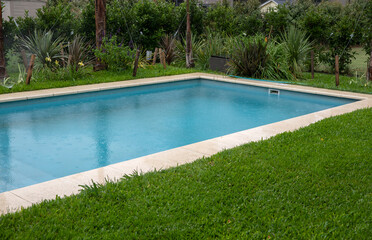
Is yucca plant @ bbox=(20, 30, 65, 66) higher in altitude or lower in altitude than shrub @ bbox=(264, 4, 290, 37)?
lower

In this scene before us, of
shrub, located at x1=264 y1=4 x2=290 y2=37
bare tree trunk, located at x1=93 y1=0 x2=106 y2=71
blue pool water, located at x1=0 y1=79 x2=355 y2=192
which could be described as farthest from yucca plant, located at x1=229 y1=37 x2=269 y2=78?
bare tree trunk, located at x1=93 y1=0 x2=106 y2=71

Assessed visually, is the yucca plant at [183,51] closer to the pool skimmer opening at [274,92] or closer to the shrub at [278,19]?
the shrub at [278,19]

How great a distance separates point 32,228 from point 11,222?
0.22 meters

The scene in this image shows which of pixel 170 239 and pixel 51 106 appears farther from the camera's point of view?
pixel 51 106

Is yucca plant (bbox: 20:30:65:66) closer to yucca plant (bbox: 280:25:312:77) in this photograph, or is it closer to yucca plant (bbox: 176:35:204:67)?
yucca plant (bbox: 176:35:204:67)

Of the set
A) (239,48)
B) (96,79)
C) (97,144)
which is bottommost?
(97,144)

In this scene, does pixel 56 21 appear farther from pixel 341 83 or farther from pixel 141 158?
pixel 141 158

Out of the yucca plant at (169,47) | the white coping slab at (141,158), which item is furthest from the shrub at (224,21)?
the white coping slab at (141,158)

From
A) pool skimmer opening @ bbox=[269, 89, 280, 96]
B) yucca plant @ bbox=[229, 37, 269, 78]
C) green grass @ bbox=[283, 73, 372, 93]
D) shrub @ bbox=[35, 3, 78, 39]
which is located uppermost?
shrub @ bbox=[35, 3, 78, 39]

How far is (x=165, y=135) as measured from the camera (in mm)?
7164

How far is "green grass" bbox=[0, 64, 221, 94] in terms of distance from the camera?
9.71 meters

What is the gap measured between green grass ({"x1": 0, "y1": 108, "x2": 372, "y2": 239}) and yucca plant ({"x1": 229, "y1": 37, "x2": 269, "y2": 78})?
7114 mm

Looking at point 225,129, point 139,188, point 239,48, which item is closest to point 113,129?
point 225,129

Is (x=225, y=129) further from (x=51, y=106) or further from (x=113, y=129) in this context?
(x=51, y=106)
